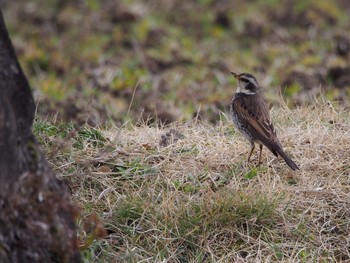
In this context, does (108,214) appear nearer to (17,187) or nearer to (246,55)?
(17,187)

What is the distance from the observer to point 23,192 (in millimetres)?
4887

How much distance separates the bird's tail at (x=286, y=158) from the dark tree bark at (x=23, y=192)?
236 centimetres

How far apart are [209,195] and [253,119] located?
1.29m

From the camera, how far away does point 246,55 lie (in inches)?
531

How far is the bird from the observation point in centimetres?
705

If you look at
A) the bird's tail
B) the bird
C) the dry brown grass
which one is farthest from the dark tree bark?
the bird

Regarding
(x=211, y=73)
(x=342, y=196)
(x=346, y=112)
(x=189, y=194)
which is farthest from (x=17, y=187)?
(x=211, y=73)

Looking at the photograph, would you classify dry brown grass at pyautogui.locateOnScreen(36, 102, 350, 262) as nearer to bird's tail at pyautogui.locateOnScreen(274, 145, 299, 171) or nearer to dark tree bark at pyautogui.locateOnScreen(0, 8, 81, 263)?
bird's tail at pyautogui.locateOnScreen(274, 145, 299, 171)

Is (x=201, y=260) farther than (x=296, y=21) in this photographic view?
No

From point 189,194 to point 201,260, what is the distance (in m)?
0.70

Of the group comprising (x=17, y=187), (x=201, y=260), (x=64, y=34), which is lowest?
(x=64, y=34)

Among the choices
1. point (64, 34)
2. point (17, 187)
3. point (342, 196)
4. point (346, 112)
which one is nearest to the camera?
point (17, 187)

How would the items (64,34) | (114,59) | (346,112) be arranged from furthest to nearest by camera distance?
(64,34)
(114,59)
(346,112)

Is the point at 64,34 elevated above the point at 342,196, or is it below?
below
